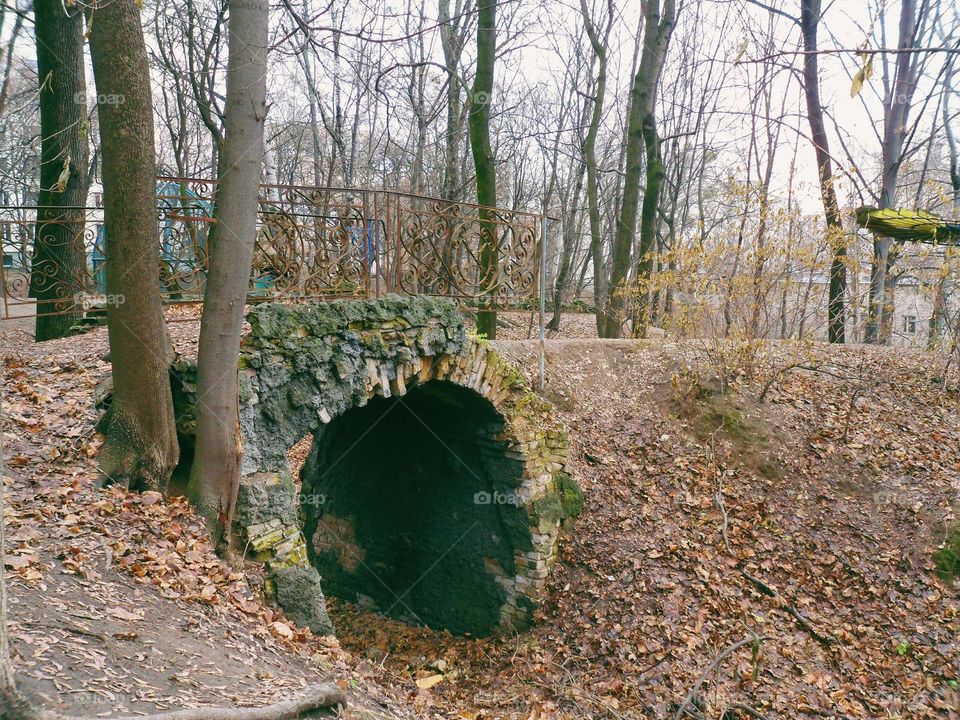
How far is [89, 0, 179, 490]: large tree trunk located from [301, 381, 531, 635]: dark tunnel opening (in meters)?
3.59

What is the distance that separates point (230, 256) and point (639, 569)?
542 centimetres

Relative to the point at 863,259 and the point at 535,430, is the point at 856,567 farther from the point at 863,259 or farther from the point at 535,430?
the point at 863,259

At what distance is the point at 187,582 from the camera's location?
14.4 feet

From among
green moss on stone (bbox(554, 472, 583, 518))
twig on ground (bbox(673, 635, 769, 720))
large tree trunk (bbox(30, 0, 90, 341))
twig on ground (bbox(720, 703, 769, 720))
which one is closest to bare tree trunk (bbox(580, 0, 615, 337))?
green moss on stone (bbox(554, 472, 583, 518))

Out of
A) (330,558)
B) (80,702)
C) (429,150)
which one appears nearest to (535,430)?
(330,558)

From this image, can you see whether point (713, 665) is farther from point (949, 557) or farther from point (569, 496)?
point (949, 557)

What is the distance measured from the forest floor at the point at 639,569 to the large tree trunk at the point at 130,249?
32 cm

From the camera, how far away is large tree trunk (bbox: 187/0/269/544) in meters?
4.89

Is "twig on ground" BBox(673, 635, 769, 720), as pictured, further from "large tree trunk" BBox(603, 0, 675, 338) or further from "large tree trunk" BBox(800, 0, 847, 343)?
"large tree trunk" BBox(603, 0, 675, 338)

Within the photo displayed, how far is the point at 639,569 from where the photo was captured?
7531 millimetres

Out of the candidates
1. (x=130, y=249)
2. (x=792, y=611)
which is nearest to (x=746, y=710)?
(x=792, y=611)

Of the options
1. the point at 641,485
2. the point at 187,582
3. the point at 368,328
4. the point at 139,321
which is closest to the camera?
the point at 187,582

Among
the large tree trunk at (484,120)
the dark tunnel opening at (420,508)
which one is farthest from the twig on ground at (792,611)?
the large tree trunk at (484,120)

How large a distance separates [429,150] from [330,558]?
650 inches
